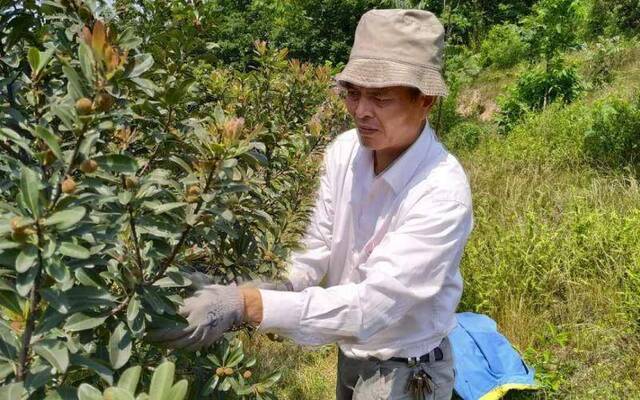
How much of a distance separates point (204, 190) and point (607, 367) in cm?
267

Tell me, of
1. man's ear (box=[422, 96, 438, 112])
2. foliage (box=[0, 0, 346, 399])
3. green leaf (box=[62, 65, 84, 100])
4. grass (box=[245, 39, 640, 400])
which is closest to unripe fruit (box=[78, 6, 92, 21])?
foliage (box=[0, 0, 346, 399])

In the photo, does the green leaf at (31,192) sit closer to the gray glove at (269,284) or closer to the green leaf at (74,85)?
the green leaf at (74,85)

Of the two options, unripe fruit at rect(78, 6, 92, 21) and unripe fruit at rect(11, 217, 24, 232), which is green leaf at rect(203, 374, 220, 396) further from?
unripe fruit at rect(78, 6, 92, 21)

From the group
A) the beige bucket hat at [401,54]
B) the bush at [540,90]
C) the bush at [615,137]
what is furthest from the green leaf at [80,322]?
the bush at [540,90]

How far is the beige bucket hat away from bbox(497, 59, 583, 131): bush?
5.99 metres

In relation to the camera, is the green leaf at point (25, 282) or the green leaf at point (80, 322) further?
the green leaf at point (80, 322)

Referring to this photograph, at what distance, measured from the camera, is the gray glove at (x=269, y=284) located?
1.58 m

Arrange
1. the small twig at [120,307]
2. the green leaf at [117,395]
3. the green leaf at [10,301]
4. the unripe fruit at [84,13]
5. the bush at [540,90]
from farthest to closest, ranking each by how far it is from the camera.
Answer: the bush at [540,90] < the unripe fruit at [84,13] < the small twig at [120,307] < the green leaf at [10,301] < the green leaf at [117,395]

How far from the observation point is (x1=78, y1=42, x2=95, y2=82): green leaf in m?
0.88

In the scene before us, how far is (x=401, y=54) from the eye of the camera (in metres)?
1.62

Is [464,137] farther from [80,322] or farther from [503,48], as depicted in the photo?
[80,322]

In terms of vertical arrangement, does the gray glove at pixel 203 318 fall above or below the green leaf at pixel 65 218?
below

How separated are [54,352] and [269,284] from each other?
84cm

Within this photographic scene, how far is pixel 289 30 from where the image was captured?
14.6 metres
